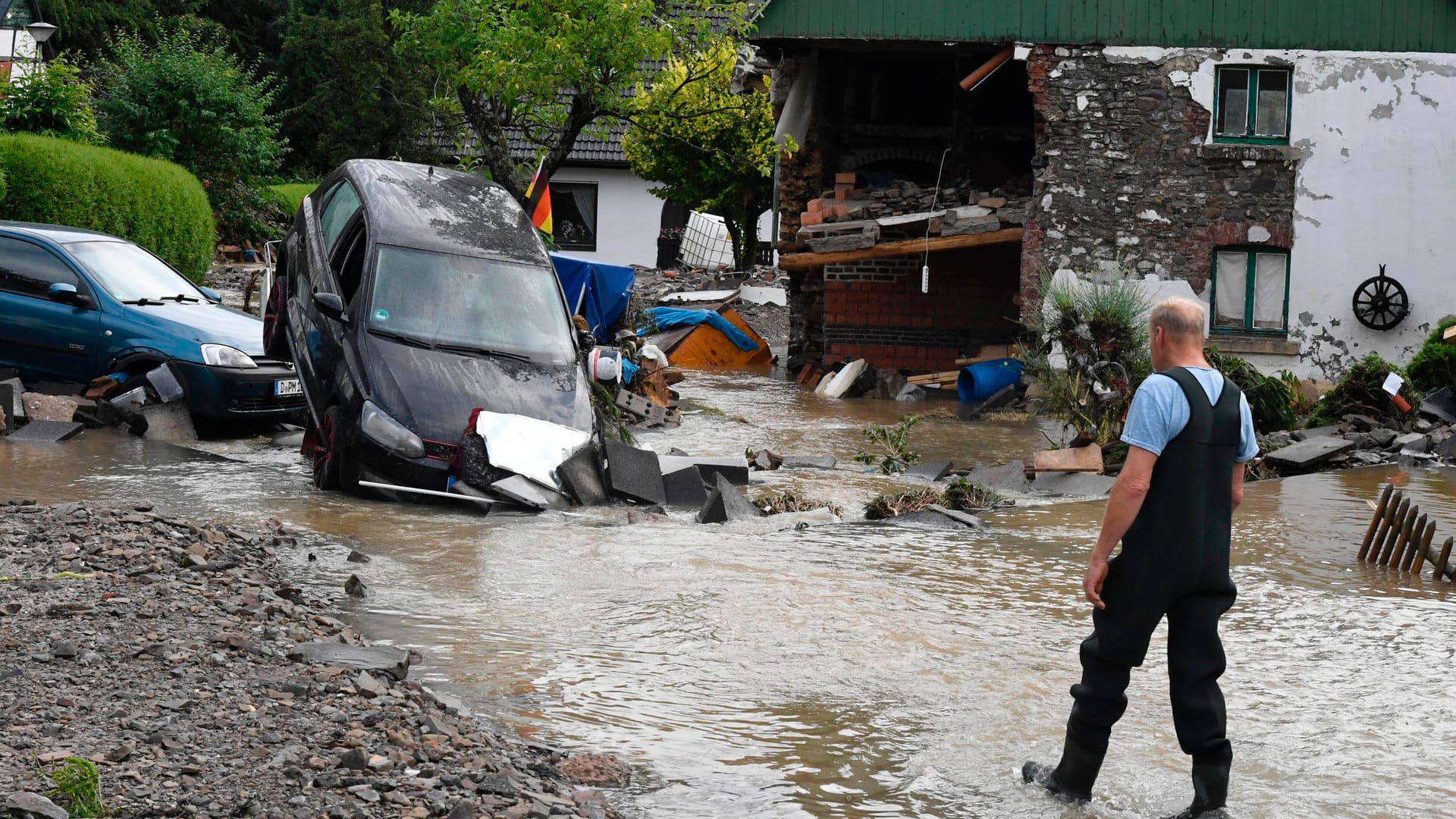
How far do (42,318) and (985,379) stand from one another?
37.5 ft

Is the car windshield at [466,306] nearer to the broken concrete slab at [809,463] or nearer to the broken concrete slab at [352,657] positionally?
the broken concrete slab at [809,463]

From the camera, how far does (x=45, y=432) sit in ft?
35.7

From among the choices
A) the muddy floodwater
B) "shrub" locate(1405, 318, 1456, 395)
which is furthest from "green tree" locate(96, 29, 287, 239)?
"shrub" locate(1405, 318, 1456, 395)

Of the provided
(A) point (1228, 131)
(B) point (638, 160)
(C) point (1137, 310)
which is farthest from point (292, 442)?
(B) point (638, 160)

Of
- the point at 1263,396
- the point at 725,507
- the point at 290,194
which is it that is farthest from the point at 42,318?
the point at 290,194

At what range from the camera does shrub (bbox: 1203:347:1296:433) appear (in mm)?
14289

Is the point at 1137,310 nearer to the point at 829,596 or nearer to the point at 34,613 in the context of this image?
the point at 829,596

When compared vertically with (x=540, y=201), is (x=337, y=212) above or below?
below

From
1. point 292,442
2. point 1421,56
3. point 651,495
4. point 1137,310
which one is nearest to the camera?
point 651,495

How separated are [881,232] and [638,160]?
15951 mm

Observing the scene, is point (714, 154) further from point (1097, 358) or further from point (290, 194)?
point (1097, 358)

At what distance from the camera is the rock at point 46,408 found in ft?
36.4

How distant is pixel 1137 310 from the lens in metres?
13.3

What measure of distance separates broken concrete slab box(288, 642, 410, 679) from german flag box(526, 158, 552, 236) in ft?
41.2
